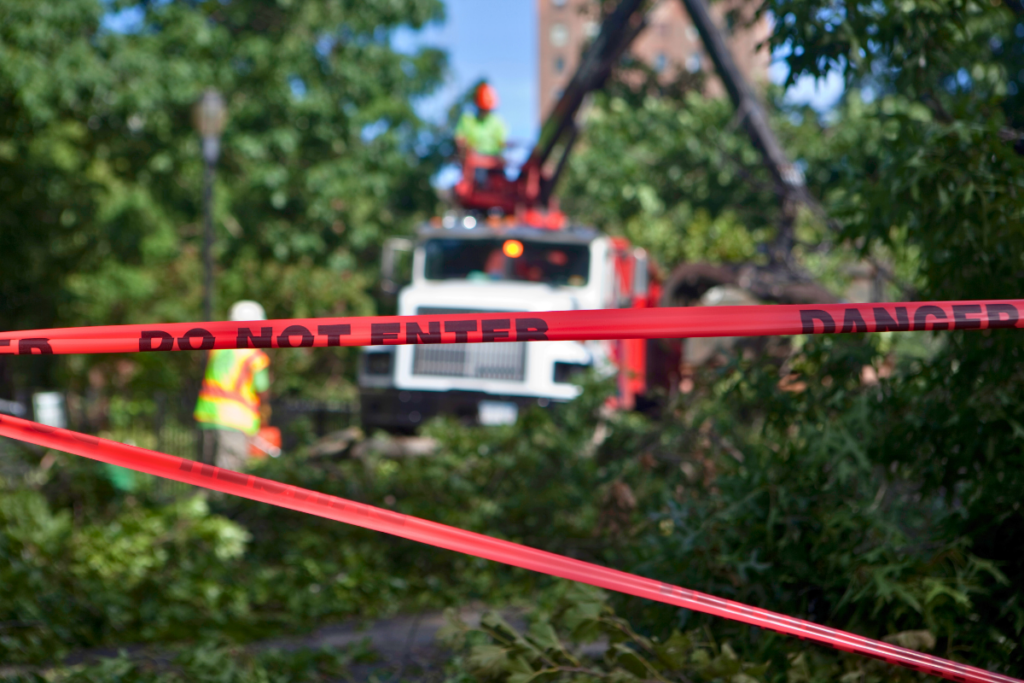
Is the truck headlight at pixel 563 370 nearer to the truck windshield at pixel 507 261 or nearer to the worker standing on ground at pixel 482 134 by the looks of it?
the truck windshield at pixel 507 261

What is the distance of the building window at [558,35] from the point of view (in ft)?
269

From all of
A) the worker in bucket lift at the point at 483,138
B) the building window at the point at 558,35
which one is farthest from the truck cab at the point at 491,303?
the building window at the point at 558,35

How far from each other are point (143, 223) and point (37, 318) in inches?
82.5

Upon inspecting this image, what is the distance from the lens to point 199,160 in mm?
15664

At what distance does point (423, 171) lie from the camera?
724 inches

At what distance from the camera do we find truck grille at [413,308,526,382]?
9141 millimetres

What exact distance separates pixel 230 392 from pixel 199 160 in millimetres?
9750

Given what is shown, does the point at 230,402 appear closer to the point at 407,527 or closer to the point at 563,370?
the point at 563,370

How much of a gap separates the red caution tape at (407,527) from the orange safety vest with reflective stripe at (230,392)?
4.87 m

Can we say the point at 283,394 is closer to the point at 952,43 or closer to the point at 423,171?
the point at 423,171

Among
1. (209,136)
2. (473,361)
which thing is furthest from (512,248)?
(209,136)

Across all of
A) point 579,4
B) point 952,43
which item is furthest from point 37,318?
point 952,43

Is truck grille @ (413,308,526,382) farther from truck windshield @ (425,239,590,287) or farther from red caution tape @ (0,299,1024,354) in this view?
red caution tape @ (0,299,1024,354)

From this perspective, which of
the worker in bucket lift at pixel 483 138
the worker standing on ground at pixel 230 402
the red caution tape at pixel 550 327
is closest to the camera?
the red caution tape at pixel 550 327
